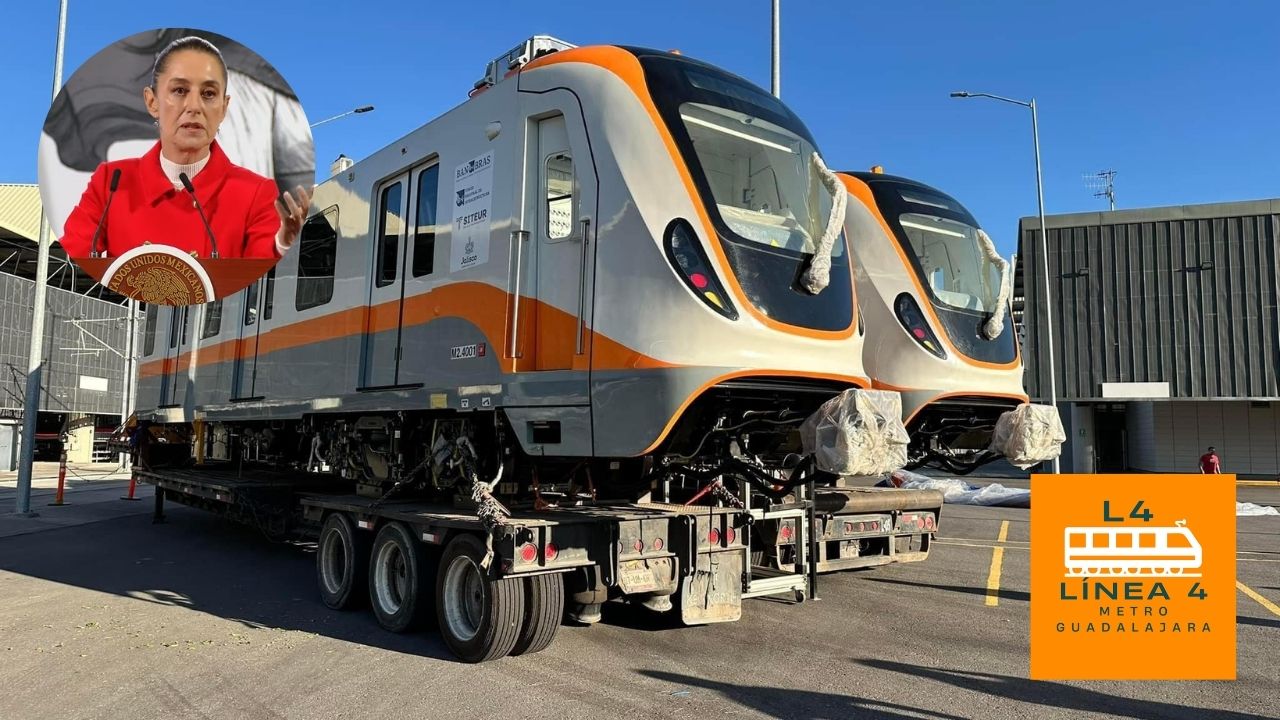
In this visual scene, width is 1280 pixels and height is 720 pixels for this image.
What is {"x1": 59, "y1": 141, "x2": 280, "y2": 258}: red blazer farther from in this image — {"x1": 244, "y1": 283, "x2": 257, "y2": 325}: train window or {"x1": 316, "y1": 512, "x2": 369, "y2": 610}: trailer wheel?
{"x1": 316, "y1": 512, "x2": 369, "y2": 610}: trailer wheel

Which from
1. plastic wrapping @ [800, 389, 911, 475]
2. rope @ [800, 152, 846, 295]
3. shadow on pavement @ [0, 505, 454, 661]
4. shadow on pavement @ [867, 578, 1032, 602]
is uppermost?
rope @ [800, 152, 846, 295]

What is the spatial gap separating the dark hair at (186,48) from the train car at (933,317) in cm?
694

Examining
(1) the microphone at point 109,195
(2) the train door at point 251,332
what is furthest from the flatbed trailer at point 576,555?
(1) the microphone at point 109,195

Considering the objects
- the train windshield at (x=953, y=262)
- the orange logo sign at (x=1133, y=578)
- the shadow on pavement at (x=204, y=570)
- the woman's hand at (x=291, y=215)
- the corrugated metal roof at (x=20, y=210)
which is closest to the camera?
the orange logo sign at (x=1133, y=578)

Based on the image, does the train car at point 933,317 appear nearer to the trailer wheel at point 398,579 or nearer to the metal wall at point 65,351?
the trailer wheel at point 398,579

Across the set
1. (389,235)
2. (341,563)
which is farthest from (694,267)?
(341,563)

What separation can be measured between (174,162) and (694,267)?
725 cm

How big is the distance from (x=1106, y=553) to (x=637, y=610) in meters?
4.18

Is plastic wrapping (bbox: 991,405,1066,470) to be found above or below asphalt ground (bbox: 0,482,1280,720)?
above

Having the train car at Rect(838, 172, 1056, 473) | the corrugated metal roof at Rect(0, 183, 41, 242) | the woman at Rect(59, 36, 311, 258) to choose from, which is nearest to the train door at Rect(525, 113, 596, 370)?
the train car at Rect(838, 172, 1056, 473)

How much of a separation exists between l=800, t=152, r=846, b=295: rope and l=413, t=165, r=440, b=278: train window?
2837mm

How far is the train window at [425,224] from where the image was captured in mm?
6641

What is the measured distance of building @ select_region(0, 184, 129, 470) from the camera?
103ft

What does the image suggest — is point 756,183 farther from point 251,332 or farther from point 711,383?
point 251,332
